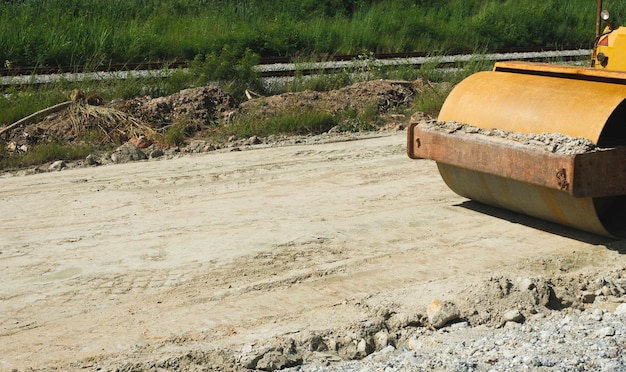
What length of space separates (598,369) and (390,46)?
14462mm

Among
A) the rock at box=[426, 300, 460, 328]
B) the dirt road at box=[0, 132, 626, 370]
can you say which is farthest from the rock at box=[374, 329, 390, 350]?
the rock at box=[426, 300, 460, 328]

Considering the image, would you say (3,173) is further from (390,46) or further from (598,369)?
(390,46)

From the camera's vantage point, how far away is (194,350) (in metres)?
5.54

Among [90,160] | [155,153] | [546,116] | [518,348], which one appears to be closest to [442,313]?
[518,348]

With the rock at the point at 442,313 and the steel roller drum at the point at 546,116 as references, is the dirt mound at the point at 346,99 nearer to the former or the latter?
the steel roller drum at the point at 546,116

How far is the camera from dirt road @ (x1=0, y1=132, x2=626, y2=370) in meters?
5.88

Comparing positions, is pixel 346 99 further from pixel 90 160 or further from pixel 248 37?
pixel 248 37

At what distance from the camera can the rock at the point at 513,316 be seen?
5922mm

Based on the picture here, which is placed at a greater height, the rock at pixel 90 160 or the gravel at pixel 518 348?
the gravel at pixel 518 348

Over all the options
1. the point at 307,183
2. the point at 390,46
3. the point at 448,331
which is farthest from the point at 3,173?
the point at 390,46

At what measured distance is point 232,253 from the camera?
23.4ft

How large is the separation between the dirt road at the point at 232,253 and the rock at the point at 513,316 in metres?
0.41

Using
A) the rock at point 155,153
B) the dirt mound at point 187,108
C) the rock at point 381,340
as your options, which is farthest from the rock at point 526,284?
the dirt mound at point 187,108

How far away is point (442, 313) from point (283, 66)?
10848mm
